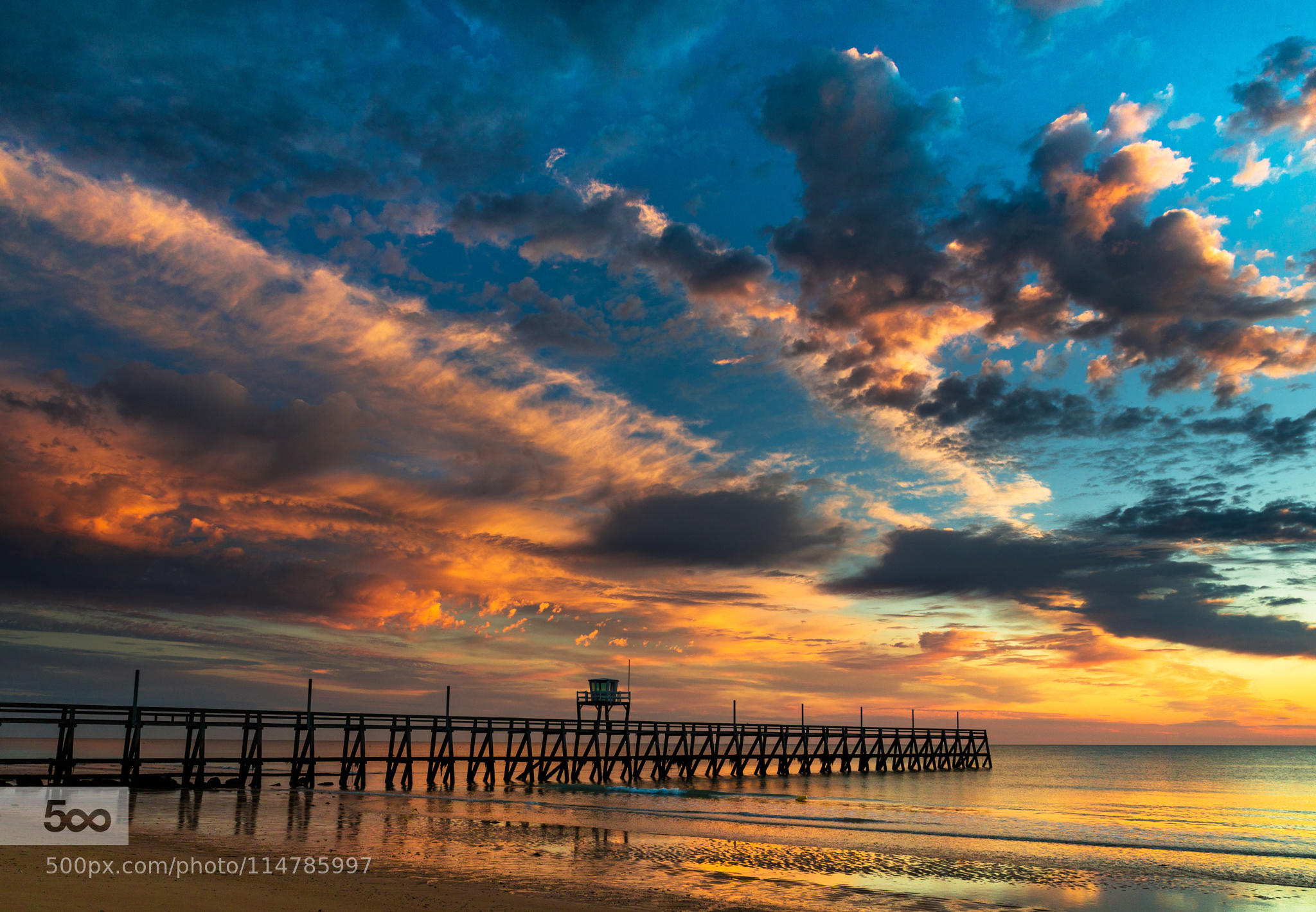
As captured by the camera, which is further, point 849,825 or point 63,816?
point 849,825

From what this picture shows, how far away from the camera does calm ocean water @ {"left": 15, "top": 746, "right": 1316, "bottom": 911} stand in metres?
15.2

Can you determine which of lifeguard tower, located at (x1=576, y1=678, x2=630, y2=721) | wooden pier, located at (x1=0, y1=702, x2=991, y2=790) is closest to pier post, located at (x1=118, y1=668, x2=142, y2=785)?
wooden pier, located at (x1=0, y1=702, x2=991, y2=790)

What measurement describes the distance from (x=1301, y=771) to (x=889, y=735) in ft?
231

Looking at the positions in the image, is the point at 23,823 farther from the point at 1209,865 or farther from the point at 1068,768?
the point at 1068,768

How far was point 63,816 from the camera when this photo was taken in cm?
1988

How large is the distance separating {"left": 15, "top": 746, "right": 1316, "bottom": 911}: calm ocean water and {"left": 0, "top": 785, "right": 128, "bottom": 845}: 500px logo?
96cm

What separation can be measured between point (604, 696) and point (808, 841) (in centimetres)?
3103

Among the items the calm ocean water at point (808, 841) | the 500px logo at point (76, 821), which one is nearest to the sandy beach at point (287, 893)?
the calm ocean water at point (808, 841)

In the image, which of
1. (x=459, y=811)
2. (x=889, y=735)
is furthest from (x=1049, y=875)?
(x=889, y=735)

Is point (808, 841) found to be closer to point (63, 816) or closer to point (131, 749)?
point (63, 816)

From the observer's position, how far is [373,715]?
36.0 metres

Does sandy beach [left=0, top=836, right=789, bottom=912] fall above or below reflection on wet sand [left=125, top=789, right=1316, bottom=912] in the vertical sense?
above

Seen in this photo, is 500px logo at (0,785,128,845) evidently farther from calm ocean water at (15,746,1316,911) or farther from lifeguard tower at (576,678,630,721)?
lifeguard tower at (576,678,630,721)

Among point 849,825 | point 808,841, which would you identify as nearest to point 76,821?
point 808,841
